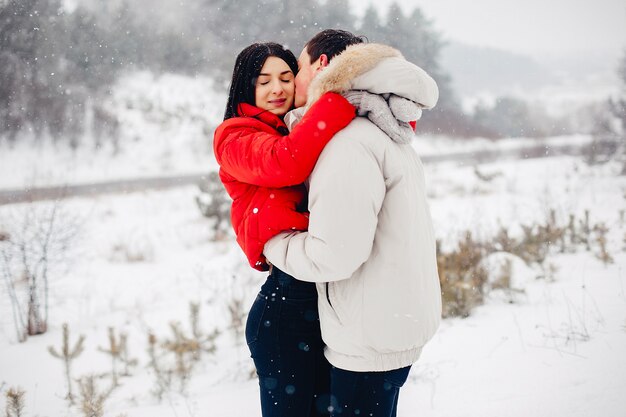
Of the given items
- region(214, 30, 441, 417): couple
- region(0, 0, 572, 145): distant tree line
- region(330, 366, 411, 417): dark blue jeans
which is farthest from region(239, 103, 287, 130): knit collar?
region(0, 0, 572, 145): distant tree line

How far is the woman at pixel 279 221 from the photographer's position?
1306 millimetres

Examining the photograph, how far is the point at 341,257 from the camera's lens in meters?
1.23

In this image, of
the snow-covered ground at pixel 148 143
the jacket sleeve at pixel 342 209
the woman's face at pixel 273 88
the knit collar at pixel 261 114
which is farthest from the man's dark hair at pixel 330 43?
the snow-covered ground at pixel 148 143

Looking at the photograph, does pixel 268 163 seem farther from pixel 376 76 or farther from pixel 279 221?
pixel 376 76

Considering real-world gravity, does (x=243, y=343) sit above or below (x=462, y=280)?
below

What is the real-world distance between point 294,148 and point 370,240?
14.9 inches

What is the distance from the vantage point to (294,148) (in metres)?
1.30

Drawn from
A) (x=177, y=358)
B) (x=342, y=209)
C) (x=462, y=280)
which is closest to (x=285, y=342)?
(x=342, y=209)

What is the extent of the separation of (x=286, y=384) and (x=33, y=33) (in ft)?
61.8

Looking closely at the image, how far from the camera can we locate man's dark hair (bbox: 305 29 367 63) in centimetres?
161

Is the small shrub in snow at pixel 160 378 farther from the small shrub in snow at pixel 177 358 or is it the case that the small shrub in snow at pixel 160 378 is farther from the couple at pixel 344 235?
the couple at pixel 344 235

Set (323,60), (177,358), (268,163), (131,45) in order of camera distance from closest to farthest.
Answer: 1. (268,163)
2. (323,60)
3. (177,358)
4. (131,45)

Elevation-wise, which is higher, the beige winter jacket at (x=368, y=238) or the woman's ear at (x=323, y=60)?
the woman's ear at (x=323, y=60)

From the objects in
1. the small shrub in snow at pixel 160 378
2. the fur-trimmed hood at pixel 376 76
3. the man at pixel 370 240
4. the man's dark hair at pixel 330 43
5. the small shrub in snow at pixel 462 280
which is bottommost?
the small shrub in snow at pixel 160 378
